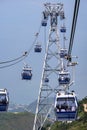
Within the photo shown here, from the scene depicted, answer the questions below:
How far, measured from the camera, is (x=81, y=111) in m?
158

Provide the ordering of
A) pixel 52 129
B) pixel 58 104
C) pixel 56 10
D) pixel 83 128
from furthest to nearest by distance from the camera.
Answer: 1. pixel 52 129
2. pixel 83 128
3. pixel 56 10
4. pixel 58 104

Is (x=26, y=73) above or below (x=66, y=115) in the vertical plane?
above

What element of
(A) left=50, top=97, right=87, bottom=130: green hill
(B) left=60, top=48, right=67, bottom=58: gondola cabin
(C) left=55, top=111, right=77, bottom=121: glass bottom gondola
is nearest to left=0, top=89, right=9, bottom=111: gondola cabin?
(C) left=55, top=111, right=77, bottom=121: glass bottom gondola

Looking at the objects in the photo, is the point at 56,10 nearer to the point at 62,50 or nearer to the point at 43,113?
the point at 62,50

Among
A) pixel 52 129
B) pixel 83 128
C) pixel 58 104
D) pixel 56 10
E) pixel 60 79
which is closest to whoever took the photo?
pixel 58 104

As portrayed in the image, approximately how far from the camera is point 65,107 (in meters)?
52.2

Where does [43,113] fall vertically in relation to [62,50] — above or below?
below

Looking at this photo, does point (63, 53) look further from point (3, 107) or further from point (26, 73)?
point (3, 107)

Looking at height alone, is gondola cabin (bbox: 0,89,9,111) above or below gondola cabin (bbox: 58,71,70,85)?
below

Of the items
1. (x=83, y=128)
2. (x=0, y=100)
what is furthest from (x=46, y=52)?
(x=83, y=128)

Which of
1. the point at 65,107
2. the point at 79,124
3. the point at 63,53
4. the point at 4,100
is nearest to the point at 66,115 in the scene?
the point at 65,107

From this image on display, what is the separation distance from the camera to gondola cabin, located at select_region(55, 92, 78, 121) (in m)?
51.8

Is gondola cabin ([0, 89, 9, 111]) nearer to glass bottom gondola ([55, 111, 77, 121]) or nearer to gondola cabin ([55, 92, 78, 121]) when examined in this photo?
gondola cabin ([55, 92, 78, 121])

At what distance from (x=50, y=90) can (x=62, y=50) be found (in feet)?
35.8
